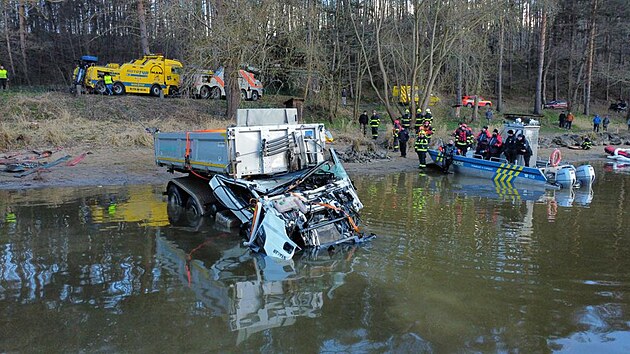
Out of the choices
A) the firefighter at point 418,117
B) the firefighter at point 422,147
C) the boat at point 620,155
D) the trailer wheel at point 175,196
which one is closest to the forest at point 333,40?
the firefighter at point 418,117

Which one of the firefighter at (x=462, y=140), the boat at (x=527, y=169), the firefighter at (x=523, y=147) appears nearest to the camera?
the boat at (x=527, y=169)

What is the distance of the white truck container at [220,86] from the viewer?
27998 millimetres

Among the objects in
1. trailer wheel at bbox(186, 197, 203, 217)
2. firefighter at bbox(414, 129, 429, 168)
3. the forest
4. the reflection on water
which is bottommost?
the reflection on water

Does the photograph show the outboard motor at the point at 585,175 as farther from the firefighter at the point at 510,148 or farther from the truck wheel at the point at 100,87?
the truck wheel at the point at 100,87

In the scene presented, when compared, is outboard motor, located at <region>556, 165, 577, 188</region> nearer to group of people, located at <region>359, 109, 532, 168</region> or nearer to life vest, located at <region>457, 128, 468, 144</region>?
group of people, located at <region>359, 109, 532, 168</region>

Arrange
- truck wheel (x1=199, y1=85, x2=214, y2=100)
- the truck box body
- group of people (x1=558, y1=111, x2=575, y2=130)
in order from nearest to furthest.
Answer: the truck box body, truck wheel (x1=199, y1=85, x2=214, y2=100), group of people (x1=558, y1=111, x2=575, y2=130)

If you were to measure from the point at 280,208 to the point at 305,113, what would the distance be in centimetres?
2186

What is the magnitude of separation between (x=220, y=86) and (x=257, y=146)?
20.8 m

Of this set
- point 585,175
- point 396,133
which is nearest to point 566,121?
point 396,133

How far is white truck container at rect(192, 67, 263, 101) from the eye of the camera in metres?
28.0

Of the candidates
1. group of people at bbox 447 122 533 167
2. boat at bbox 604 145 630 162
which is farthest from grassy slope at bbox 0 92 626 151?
boat at bbox 604 145 630 162

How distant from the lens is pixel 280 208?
25.1 feet

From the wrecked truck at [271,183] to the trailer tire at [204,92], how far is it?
59.9 ft

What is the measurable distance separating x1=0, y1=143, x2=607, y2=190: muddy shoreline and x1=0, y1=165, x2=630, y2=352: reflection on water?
156 inches
